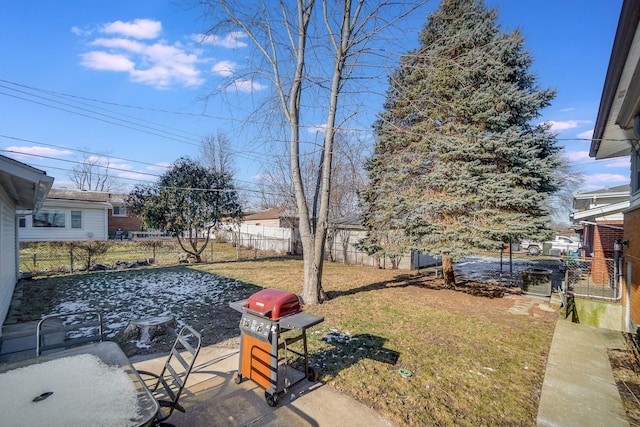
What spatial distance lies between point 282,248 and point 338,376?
1636 cm

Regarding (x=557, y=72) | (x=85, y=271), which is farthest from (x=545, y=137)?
(x=85, y=271)

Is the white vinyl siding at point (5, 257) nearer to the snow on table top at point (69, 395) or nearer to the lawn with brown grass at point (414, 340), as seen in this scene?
the lawn with brown grass at point (414, 340)

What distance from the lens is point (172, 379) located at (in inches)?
144

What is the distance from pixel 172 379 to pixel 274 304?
184 cm

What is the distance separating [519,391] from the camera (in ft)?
11.5

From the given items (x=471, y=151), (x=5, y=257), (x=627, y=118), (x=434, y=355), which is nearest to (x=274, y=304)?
(x=434, y=355)

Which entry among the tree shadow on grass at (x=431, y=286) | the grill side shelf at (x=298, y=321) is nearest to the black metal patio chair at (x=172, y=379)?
the grill side shelf at (x=298, y=321)

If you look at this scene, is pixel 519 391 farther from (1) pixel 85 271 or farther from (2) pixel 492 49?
(1) pixel 85 271

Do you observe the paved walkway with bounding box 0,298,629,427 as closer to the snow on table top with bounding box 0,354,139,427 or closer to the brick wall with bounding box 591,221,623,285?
the snow on table top with bounding box 0,354,139,427

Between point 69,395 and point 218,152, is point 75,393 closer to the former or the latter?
point 69,395

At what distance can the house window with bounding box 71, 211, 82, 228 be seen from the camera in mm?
17781

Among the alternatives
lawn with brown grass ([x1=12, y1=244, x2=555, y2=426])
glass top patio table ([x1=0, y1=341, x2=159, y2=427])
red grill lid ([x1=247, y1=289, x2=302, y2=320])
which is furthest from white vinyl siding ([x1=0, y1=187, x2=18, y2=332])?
red grill lid ([x1=247, y1=289, x2=302, y2=320])

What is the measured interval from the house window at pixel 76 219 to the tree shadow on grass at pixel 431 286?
17.8m

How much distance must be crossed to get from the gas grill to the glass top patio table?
1217mm
